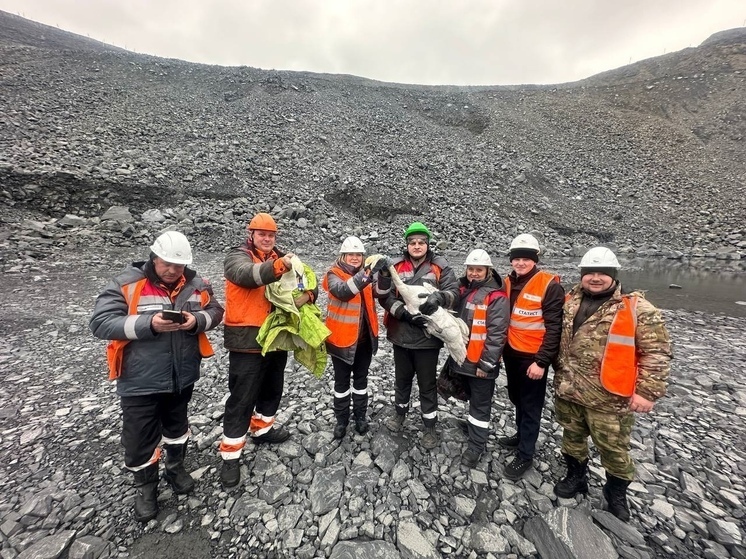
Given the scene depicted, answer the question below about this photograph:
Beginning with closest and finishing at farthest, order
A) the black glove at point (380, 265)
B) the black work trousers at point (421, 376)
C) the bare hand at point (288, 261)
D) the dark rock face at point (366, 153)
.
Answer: the bare hand at point (288, 261) < the black glove at point (380, 265) < the black work trousers at point (421, 376) < the dark rock face at point (366, 153)

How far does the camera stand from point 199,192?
64.8 feet

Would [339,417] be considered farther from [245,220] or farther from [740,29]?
[740,29]

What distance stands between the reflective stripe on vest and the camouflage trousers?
1.03 meters

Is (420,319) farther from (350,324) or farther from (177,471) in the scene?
(177,471)

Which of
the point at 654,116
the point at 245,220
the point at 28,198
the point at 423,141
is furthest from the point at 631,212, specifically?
the point at 28,198

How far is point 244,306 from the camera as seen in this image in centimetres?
350

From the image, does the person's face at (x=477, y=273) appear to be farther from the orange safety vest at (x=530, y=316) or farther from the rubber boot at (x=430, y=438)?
the rubber boot at (x=430, y=438)

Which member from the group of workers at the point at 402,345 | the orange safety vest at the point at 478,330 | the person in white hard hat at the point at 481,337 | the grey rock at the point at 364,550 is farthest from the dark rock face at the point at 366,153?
the grey rock at the point at 364,550

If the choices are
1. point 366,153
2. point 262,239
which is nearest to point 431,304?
point 262,239

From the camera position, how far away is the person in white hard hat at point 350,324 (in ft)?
13.0

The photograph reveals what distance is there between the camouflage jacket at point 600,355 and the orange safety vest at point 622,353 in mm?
45

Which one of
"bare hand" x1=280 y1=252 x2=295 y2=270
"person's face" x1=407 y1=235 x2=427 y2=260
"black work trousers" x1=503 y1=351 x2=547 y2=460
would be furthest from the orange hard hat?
"black work trousers" x1=503 y1=351 x2=547 y2=460

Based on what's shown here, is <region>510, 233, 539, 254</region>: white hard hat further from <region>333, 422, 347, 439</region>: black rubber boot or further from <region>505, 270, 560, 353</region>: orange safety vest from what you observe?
<region>333, 422, 347, 439</region>: black rubber boot

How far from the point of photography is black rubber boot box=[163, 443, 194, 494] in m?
3.41
